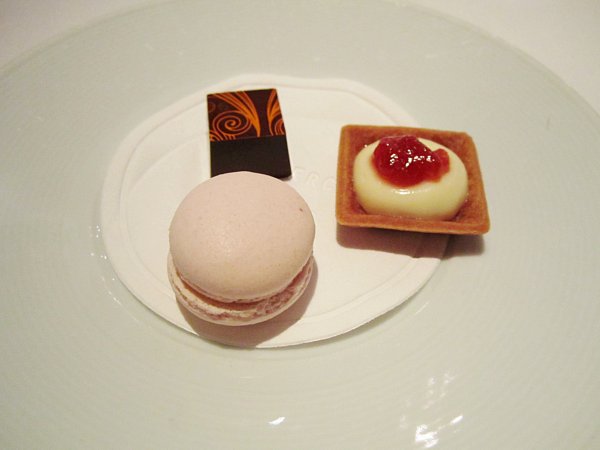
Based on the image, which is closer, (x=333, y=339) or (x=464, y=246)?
(x=333, y=339)

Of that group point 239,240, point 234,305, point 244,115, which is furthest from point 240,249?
point 244,115

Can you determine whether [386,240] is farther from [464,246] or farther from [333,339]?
[333,339]

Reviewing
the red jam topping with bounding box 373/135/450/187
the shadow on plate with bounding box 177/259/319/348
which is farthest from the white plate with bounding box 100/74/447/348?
the red jam topping with bounding box 373/135/450/187

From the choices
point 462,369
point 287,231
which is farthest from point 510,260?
point 287,231

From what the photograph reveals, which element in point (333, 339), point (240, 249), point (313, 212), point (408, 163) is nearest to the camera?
point (240, 249)

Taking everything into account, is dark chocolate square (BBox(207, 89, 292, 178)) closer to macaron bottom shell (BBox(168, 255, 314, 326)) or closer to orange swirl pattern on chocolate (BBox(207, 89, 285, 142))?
orange swirl pattern on chocolate (BBox(207, 89, 285, 142))

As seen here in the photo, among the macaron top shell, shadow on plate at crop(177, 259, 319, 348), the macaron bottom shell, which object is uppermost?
the macaron top shell

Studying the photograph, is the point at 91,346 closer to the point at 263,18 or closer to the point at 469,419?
the point at 469,419

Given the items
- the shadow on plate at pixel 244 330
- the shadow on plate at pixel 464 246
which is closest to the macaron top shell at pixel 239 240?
the shadow on plate at pixel 244 330
